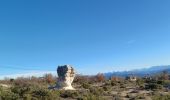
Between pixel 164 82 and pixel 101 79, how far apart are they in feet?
43.1

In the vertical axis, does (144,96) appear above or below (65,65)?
below

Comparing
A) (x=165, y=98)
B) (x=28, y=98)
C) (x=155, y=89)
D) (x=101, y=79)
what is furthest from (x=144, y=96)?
(x=101, y=79)

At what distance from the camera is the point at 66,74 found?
121 feet

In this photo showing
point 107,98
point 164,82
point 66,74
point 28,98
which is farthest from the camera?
point 164,82

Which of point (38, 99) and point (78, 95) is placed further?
point (78, 95)

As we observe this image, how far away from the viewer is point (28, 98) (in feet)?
92.3

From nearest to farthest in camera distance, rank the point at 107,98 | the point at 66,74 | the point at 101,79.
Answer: the point at 107,98
the point at 66,74
the point at 101,79

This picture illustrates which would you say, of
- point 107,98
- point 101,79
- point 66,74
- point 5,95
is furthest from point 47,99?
point 101,79

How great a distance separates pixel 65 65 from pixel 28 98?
32.6ft

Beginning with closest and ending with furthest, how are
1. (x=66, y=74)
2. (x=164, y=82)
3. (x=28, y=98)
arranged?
(x=28, y=98)
(x=66, y=74)
(x=164, y=82)

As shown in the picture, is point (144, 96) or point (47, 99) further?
point (144, 96)

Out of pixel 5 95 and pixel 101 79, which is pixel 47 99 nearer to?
pixel 5 95

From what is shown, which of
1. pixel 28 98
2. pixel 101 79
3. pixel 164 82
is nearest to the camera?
pixel 28 98

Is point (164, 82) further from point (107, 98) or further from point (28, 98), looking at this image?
point (28, 98)
